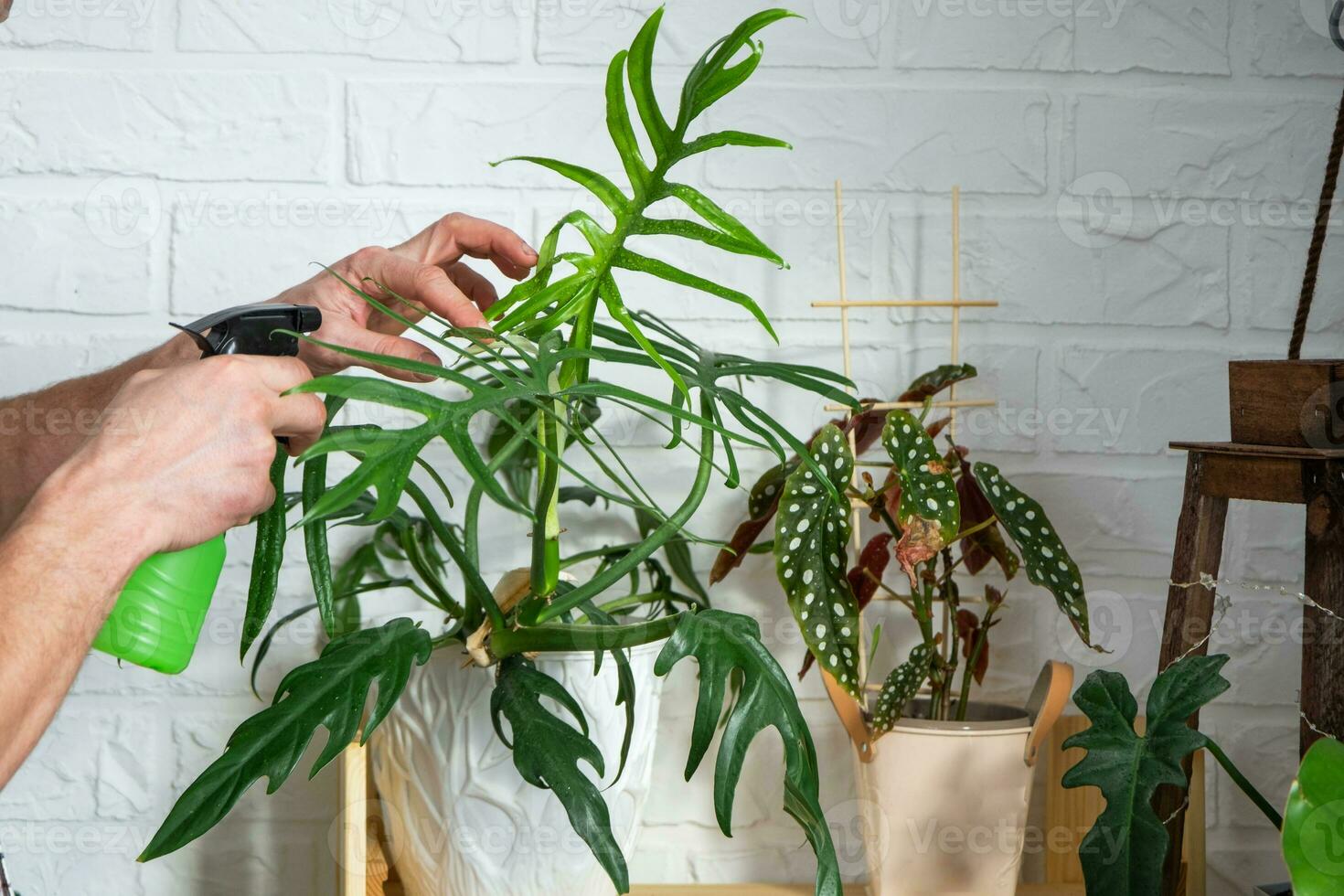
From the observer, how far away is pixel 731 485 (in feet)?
2.62

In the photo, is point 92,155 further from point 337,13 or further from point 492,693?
point 492,693

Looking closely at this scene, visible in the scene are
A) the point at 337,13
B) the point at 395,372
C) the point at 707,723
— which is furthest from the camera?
the point at 337,13

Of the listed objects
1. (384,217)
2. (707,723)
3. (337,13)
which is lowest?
(707,723)

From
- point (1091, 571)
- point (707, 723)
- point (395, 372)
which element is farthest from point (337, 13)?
point (1091, 571)

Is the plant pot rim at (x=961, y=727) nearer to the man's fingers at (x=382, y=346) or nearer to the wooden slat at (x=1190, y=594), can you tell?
the wooden slat at (x=1190, y=594)

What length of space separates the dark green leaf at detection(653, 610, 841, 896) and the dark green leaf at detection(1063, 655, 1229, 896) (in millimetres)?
198

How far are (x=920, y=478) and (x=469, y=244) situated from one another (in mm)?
433

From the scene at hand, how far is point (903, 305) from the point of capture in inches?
44.0

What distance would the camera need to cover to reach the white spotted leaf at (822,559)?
0.86m

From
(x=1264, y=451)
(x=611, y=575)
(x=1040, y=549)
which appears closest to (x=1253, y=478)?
(x=1264, y=451)

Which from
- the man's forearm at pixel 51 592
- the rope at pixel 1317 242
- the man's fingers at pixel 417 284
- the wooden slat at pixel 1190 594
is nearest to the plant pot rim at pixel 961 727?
the wooden slat at pixel 1190 594

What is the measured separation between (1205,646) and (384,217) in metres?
0.89

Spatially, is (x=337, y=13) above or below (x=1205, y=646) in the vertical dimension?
above

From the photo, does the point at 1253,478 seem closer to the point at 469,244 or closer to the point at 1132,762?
the point at 1132,762
